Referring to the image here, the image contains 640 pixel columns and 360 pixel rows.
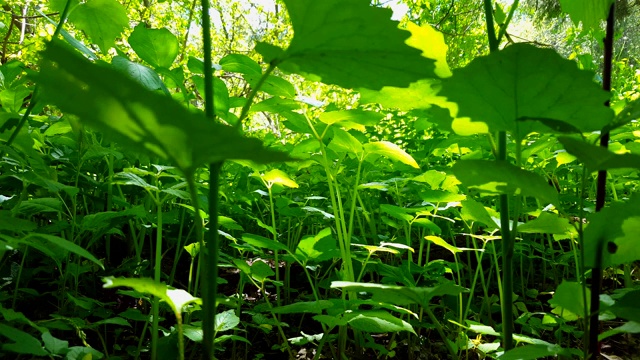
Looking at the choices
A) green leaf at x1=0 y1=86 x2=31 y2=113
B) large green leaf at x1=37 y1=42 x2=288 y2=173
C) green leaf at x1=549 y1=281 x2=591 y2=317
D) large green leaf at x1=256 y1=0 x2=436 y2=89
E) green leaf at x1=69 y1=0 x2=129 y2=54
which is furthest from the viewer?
green leaf at x1=0 y1=86 x2=31 y2=113

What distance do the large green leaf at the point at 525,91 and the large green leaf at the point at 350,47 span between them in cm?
5

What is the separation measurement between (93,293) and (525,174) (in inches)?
46.6

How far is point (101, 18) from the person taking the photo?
0.88m

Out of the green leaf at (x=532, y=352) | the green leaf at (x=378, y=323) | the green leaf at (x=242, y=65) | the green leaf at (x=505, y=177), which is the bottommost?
the green leaf at (x=378, y=323)

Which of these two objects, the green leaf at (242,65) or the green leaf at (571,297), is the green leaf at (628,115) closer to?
the green leaf at (571,297)

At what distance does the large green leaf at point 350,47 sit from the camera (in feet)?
1.42

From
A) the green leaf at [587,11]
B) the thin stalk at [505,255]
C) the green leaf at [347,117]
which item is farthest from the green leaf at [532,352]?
the green leaf at [347,117]

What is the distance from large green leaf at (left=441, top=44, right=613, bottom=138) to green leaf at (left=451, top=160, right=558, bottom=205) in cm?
5

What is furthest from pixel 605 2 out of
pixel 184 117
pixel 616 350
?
pixel 616 350

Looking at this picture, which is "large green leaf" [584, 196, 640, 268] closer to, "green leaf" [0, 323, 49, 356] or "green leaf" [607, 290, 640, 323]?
"green leaf" [607, 290, 640, 323]

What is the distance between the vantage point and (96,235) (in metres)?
1.15

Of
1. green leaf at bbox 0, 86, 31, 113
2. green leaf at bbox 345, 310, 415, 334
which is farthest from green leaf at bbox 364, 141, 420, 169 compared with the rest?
green leaf at bbox 0, 86, 31, 113

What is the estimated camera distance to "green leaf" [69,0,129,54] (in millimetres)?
862

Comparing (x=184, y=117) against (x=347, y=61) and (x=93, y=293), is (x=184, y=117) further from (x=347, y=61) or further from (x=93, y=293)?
(x=93, y=293)
